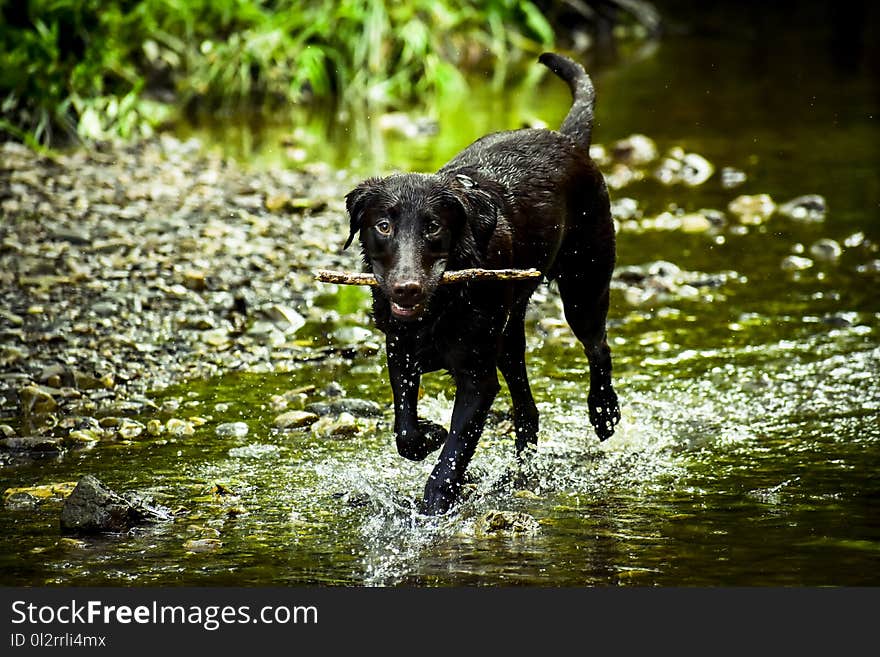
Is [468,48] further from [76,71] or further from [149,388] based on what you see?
[149,388]

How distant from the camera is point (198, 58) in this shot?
15539mm

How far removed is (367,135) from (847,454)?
9.39m

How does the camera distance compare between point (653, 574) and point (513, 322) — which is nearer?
point (653, 574)

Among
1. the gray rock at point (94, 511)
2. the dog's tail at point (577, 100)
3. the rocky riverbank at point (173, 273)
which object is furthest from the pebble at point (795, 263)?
the gray rock at point (94, 511)

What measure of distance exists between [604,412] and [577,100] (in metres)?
1.56

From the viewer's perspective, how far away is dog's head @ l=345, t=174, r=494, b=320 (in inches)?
195

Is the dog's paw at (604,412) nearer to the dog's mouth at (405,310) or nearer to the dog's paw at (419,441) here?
the dog's paw at (419,441)

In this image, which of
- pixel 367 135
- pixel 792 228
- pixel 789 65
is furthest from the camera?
pixel 789 65

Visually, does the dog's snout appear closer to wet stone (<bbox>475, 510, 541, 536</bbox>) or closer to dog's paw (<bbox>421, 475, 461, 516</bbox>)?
dog's paw (<bbox>421, 475, 461, 516</bbox>)

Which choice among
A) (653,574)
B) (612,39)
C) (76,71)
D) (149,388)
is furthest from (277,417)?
(612,39)

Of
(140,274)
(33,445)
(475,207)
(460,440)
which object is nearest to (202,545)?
(460,440)

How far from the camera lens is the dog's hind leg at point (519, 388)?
6.28 m

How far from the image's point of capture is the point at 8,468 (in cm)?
587

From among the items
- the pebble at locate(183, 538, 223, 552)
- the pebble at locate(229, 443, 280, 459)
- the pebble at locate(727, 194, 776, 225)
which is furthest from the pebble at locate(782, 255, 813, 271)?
the pebble at locate(183, 538, 223, 552)
